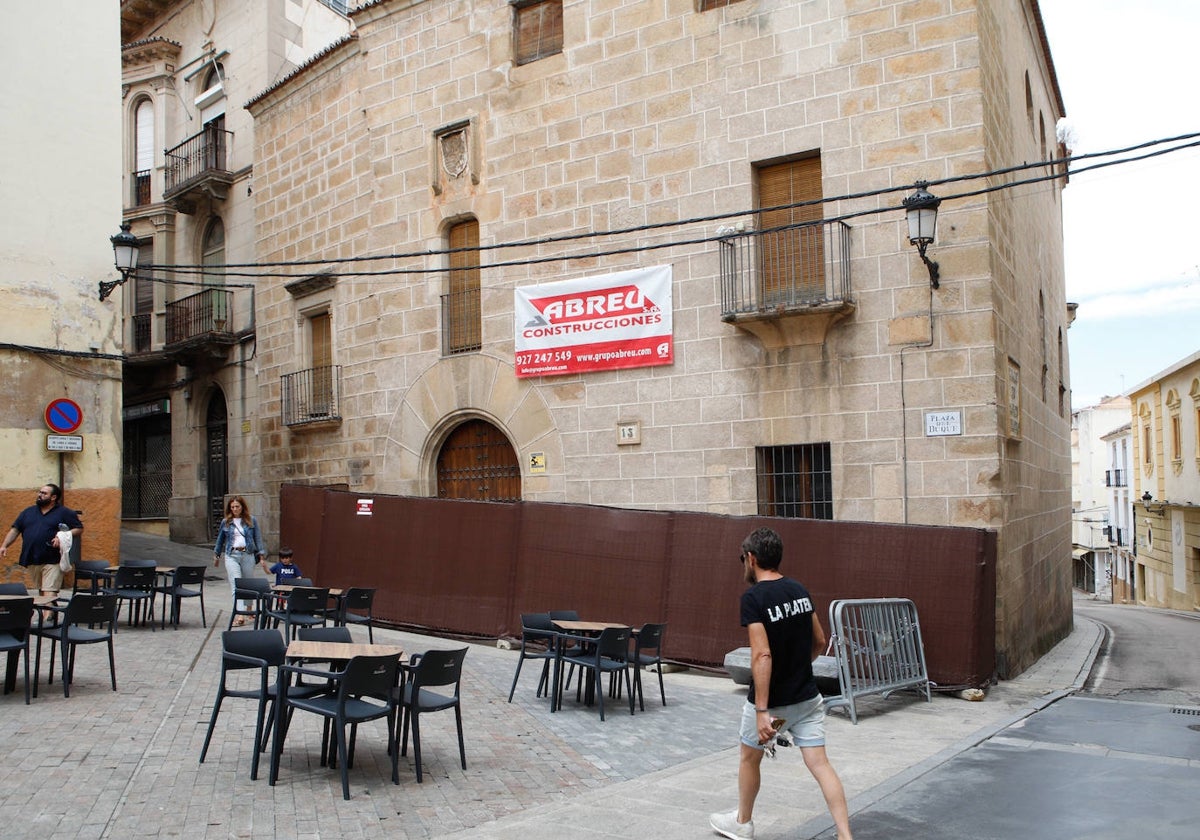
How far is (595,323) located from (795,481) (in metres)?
3.60

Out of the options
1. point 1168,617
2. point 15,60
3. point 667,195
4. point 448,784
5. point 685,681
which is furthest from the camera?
point 1168,617

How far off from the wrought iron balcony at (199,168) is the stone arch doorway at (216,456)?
430 cm

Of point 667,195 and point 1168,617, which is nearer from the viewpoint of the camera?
point 667,195

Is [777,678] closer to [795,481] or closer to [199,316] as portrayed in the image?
[795,481]

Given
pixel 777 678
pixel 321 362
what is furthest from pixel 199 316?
pixel 777 678

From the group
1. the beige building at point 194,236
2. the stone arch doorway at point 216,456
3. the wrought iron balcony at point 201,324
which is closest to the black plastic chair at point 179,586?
the beige building at point 194,236

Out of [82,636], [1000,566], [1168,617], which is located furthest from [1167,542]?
[82,636]

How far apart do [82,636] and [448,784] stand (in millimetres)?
3904

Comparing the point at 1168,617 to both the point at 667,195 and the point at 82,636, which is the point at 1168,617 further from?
the point at 82,636

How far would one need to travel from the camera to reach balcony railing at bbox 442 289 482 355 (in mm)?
16297

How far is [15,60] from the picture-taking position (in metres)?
15.6

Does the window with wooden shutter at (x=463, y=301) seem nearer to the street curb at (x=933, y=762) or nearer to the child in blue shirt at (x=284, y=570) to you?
the child in blue shirt at (x=284, y=570)

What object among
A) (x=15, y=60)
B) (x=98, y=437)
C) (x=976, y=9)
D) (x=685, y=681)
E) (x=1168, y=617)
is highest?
(x=15, y=60)

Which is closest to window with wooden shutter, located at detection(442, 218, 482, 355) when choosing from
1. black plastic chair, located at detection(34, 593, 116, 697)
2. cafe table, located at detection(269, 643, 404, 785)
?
black plastic chair, located at detection(34, 593, 116, 697)
